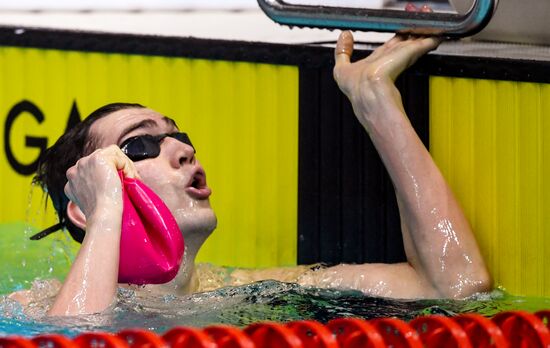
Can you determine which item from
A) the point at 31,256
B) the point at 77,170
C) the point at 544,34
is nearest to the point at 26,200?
the point at 31,256

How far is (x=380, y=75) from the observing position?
103 inches

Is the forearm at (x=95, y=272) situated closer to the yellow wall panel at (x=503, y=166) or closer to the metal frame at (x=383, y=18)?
the metal frame at (x=383, y=18)

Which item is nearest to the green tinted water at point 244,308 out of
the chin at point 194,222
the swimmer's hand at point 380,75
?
the chin at point 194,222

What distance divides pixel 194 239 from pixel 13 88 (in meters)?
0.93

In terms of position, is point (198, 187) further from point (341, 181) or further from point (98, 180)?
point (341, 181)

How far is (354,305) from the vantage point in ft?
8.13

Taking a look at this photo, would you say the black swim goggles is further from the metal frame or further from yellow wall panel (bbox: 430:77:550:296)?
yellow wall panel (bbox: 430:77:550:296)

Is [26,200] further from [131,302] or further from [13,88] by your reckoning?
[131,302]

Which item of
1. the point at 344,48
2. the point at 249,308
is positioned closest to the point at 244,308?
the point at 249,308

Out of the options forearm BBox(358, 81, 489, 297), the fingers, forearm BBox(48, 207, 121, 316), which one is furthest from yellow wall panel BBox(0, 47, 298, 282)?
forearm BBox(48, 207, 121, 316)

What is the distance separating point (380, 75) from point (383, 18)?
0.12 m

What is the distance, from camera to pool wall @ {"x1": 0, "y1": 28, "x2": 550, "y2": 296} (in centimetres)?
266

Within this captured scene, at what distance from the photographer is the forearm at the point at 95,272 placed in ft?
7.15

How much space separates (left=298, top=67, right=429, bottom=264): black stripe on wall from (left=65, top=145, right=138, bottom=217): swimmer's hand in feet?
2.07
